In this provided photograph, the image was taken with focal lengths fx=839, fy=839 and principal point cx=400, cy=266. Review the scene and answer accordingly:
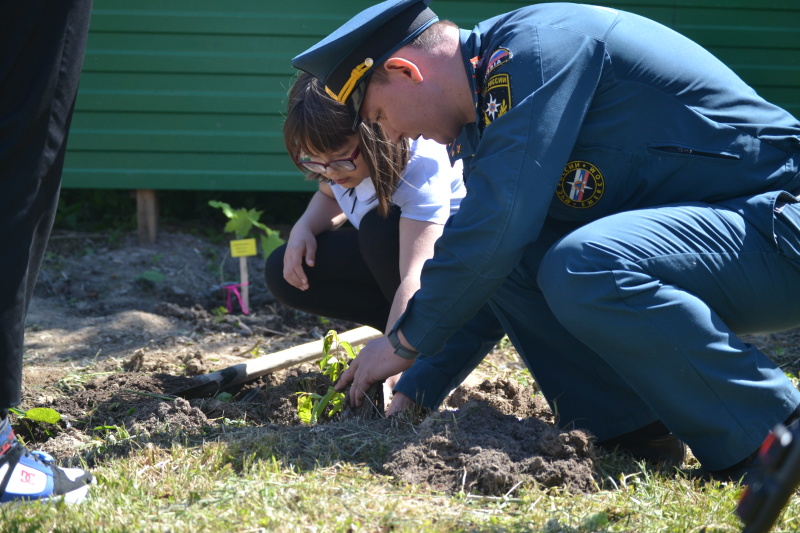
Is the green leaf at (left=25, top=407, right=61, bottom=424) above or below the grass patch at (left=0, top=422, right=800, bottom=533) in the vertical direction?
below

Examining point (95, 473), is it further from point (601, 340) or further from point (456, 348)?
point (601, 340)

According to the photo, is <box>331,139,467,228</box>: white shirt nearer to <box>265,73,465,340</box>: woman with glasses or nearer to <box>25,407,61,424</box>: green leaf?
<box>265,73,465,340</box>: woman with glasses

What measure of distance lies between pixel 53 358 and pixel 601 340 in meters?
A: 2.47

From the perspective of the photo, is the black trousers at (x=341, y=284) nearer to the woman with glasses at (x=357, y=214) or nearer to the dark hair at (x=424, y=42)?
the woman with glasses at (x=357, y=214)

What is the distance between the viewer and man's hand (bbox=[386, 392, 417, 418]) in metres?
2.59

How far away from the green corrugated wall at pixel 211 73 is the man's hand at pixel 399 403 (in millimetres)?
3137

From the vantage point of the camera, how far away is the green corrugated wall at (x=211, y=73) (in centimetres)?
539

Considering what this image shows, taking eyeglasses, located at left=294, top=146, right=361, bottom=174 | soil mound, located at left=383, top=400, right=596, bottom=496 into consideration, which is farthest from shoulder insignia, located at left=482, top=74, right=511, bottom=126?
soil mound, located at left=383, top=400, right=596, bottom=496

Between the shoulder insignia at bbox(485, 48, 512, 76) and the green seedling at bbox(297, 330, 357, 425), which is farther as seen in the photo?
the green seedling at bbox(297, 330, 357, 425)

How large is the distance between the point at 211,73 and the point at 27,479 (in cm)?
393

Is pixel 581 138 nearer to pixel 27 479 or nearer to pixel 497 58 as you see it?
pixel 497 58

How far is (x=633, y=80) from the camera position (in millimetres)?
2178

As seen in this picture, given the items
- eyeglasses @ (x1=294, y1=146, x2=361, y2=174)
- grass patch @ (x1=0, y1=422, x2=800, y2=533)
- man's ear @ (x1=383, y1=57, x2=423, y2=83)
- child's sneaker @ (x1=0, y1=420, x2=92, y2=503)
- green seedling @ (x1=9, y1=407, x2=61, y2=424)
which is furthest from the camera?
eyeglasses @ (x1=294, y1=146, x2=361, y2=174)

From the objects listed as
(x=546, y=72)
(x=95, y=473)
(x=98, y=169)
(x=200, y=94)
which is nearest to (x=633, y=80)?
(x=546, y=72)
